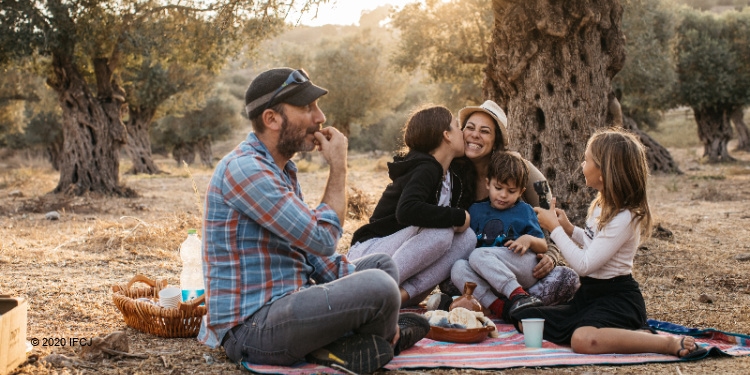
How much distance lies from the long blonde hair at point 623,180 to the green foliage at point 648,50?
13860 millimetres

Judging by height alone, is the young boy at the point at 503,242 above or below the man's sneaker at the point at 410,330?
above

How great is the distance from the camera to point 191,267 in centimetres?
453

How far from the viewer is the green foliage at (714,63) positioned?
2283cm

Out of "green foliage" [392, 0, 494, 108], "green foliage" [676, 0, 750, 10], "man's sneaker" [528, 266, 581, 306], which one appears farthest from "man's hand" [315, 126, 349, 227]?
"green foliage" [676, 0, 750, 10]

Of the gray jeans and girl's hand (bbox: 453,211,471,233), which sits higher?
girl's hand (bbox: 453,211,471,233)

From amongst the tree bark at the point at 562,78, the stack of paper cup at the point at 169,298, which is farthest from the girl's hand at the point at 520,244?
the tree bark at the point at 562,78

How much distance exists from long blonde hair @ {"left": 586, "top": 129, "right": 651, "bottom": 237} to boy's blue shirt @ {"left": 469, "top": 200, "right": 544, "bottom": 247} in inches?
30.4

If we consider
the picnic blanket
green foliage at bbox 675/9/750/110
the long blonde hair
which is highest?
green foliage at bbox 675/9/750/110

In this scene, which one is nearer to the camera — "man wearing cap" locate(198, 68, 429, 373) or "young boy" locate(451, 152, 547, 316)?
"man wearing cap" locate(198, 68, 429, 373)

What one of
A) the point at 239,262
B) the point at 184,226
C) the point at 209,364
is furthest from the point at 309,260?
the point at 184,226

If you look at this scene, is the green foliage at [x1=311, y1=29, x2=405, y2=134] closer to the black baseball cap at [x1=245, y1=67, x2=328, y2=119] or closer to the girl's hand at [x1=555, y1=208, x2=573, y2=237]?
the girl's hand at [x1=555, y1=208, x2=573, y2=237]

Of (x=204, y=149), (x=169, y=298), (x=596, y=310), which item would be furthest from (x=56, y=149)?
(x=596, y=310)

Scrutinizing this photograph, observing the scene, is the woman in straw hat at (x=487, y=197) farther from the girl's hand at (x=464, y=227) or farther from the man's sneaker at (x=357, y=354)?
the man's sneaker at (x=357, y=354)

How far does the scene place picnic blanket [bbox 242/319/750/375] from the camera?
3.40 metres
